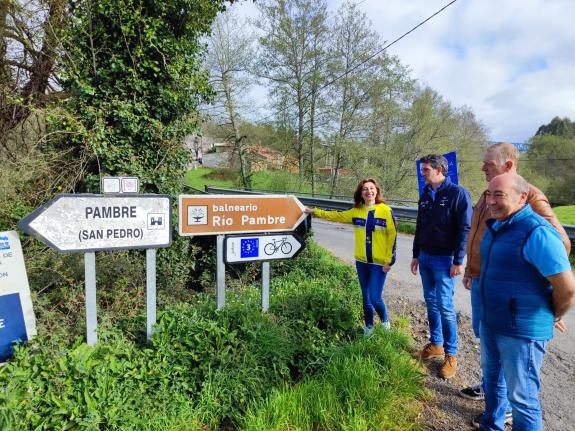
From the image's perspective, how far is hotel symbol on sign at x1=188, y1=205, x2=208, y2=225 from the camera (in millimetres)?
3268

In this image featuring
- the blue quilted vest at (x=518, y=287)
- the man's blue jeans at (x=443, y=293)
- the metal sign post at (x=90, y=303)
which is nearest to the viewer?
the blue quilted vest at (x=518, y=287)

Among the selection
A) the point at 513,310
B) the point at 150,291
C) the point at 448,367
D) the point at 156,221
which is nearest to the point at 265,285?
the point at 150,291

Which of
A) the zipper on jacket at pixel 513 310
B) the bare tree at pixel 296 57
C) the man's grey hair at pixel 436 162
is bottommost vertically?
the zipper on jacket at pixel 513 310

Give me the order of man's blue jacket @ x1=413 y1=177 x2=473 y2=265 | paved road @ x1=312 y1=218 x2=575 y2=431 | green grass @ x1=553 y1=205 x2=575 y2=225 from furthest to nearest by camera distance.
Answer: green grass @ x1=553 y1=205 x2=575 y2=225 → man's blue jacket @ x1=413 y1=177 x2=473 y2=265 → paved road @ x1=312 y1=218 x2=575 y2=431

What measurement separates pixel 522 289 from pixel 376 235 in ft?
5.12

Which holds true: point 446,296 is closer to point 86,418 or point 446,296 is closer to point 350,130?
point 86,418

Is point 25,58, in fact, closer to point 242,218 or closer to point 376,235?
point 242,218

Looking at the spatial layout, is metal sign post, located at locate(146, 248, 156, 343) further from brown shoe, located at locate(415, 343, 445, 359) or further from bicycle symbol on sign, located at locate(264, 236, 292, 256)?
brown shoe, located at locate(415, 343, 445, 359)

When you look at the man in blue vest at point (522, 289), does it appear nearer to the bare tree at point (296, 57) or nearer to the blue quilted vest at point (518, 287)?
the blue quilted vest at point (518, 287)

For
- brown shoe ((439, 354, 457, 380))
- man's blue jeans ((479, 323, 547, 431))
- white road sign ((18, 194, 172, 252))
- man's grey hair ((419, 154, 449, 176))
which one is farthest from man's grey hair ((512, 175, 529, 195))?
white road sign ((18, 194, 172, 252))

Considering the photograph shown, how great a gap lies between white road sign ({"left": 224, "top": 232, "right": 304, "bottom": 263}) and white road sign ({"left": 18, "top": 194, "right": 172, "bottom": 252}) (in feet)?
1.92

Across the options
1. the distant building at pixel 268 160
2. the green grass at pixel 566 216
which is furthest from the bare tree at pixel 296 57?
the green grass at pixel 566 216

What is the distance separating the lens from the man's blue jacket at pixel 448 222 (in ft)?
10.1

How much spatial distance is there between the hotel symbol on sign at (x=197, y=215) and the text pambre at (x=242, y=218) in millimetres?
73
